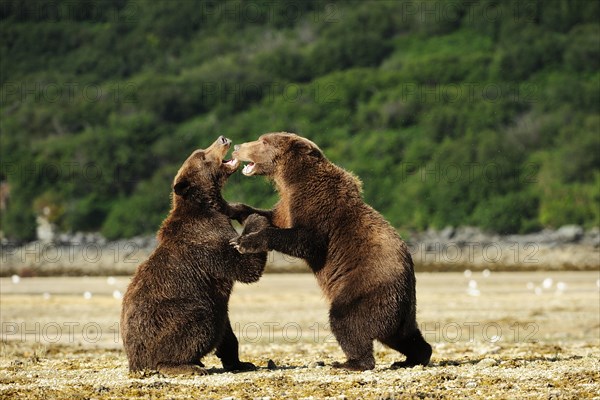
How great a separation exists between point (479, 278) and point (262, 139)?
24.6 meters

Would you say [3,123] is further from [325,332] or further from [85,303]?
[325,332]

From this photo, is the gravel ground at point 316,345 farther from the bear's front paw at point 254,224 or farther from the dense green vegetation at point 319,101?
the dense green vegetation at point 319,101

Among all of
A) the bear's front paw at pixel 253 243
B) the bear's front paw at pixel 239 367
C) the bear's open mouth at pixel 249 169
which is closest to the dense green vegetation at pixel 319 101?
the bear's open mouth at pixel 249 169

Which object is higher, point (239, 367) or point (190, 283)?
point (190, 283)

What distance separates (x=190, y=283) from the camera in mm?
11258

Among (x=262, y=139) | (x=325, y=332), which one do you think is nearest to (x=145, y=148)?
(x=325, y=332)

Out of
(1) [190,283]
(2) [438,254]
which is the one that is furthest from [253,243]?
(2) [438,254]

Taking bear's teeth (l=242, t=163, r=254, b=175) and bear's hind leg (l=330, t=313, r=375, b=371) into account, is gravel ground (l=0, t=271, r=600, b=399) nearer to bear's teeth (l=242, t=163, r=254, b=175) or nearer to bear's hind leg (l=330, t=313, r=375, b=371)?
bear's hind leg (l=330, t=313, r=375, b=371)

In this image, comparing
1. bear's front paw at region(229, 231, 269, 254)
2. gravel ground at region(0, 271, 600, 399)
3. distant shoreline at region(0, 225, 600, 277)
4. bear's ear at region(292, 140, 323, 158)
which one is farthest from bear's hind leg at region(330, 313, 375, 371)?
distant shoreline at region(0, 225, 600, 277)

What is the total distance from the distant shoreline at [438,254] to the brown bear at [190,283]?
1122 inches

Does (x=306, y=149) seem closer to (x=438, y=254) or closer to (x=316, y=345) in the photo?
(x=316, y=345)

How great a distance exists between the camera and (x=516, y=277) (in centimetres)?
3619

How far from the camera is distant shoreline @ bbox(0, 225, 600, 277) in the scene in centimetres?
4241

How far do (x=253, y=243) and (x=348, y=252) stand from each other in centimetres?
93
